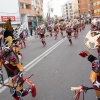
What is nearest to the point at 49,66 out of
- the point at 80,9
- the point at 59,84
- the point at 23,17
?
the point at 59,84

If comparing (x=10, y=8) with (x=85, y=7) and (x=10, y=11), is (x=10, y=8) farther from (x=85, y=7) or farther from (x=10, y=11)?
(x=85, y=7)

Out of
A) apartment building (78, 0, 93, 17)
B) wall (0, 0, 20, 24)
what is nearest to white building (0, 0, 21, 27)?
wall (0, 0, 20, 24)

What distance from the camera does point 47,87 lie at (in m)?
6.10

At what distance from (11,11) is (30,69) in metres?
27.0

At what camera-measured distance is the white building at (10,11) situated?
31.3m

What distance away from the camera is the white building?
31.3 meters

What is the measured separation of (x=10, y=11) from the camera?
3369 centimetres

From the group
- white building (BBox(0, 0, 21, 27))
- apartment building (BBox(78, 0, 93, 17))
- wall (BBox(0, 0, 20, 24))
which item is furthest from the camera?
apartment building (BBox(78, 0, 93, 17))

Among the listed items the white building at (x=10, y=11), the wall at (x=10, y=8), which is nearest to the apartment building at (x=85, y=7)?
the wall at (x=10, y=8)

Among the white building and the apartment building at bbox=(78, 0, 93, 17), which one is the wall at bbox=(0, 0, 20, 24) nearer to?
the white building

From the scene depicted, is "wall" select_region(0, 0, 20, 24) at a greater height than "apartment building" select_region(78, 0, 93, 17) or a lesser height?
lesser

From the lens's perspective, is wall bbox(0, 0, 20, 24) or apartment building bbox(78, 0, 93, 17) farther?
apartment building bbox(78, 0, 93, 17)

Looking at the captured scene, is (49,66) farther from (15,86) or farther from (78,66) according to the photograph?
(15,86)

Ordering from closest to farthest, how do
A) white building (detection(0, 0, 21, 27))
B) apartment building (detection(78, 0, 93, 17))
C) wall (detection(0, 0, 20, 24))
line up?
white building (detection(0, 0, 21, 27)), wall (detection(0, 0, 20, 24)), apartment building (detection(78, 0, 93, 17))
